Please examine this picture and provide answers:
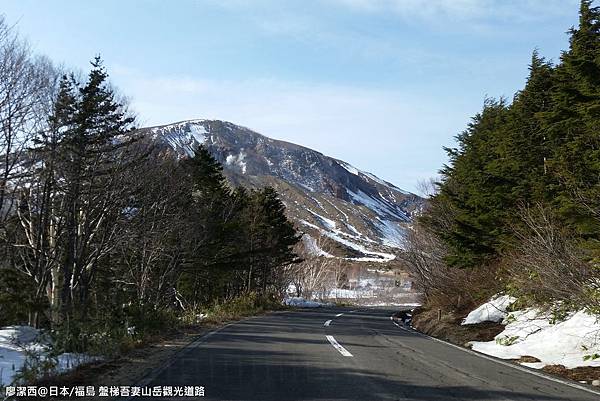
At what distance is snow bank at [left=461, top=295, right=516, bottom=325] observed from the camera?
17.8m

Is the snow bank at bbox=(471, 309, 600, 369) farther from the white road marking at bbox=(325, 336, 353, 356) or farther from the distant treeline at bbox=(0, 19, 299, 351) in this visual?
the distant treeline at bbox=(0, 19, 299, 351)

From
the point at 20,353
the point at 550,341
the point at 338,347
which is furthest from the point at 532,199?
the point at 20,353

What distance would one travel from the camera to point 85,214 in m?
21.2

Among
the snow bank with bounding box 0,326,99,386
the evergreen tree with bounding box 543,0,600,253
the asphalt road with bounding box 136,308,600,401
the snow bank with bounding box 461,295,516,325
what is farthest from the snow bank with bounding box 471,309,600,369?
the snow bank with bounding box 0,326,99,386

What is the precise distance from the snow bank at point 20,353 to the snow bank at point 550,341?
833cm

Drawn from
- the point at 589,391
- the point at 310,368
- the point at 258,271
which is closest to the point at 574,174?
the point at 589,391

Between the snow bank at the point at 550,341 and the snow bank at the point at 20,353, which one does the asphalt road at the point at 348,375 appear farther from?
the snow bank at the point at 20,353

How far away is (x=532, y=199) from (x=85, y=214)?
1659 centimetres

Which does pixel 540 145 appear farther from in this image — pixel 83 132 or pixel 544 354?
pixel 83 132

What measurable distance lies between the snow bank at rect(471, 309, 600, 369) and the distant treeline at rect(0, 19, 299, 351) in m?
8.92

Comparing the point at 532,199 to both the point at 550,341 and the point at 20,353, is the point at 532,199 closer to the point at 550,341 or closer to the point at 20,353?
the point at 550,341

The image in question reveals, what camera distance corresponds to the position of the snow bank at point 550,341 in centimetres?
1060

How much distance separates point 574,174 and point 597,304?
13.0ft

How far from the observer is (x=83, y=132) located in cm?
1922
